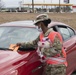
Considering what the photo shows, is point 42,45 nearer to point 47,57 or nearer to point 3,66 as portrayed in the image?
point 47,57

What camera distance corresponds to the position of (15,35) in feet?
17.6

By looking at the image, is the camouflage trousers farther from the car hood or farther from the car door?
the car door

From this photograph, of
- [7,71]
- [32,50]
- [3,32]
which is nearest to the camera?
[7,71]

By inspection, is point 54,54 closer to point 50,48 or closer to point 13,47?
point 50,48

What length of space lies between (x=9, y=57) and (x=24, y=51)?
455mm

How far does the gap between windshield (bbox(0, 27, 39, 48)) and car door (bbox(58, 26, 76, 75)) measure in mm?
866

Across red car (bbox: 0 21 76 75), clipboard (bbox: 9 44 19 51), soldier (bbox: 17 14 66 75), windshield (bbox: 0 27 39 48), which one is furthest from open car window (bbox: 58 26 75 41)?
soldier (bbox: 17 14 66 75)

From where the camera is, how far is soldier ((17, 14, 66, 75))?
433cm

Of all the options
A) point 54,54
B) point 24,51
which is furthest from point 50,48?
point 24,51

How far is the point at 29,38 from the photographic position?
526 centimetres

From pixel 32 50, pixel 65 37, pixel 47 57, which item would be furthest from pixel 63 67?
pixel 65 37

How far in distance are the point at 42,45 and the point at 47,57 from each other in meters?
0.21

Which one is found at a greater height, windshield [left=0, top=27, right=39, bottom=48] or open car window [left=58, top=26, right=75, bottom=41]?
windshield [left=0, top=27, right=39, bottom=48]

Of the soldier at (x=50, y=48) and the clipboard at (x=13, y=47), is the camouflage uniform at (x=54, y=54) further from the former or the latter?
the clipboard at (x=13, y=47)
